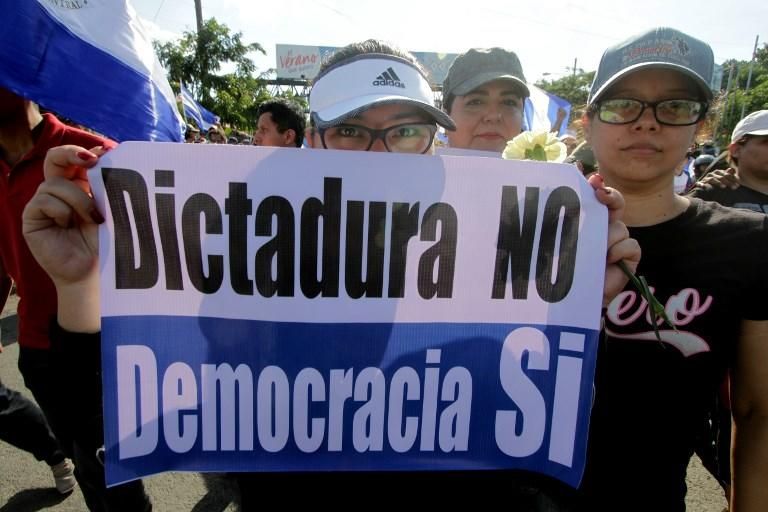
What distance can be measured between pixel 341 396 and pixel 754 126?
323 centimetres

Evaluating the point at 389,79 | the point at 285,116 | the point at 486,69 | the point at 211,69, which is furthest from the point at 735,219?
the point at 211,69

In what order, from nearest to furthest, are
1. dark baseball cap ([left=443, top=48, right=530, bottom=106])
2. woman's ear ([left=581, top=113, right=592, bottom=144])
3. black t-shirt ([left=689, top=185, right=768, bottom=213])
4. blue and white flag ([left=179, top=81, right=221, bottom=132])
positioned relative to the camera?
woman's ear ([left=581, top=113, right=592, bottom=144]) < dark baseball cap ([left=443, top=48, right=530, bottom=106]) < black t-shirt ([left=689, top=185, right=768, bottom=213]) < blue and white flag ([left=179, top=81, right=221, bottom=132])

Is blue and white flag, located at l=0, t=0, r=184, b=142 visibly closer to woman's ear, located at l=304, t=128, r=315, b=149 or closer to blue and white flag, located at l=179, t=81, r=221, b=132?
woman's ear, located at l=304, t=128, r=315, b=149

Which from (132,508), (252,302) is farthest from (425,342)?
(132,508)

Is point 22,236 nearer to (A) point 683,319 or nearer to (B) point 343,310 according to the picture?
(B) point 343,310

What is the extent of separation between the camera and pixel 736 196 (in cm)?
276

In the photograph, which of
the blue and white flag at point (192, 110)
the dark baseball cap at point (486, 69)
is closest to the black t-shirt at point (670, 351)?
the dark baseball cap at point (486, 69)

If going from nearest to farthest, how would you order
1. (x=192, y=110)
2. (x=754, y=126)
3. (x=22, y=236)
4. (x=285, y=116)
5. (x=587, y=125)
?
(x=587, y=125), (x=22, y=236), (x=754, y=126), (x=285, y=116), (x=192, y=110)

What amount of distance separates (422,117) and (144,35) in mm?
1079

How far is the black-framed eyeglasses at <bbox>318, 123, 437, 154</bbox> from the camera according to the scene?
4.02 ft

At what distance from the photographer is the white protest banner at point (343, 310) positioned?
3.34 ft

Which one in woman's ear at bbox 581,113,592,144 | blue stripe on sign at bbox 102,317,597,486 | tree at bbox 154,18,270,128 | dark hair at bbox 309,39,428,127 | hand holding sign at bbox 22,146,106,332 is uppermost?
tree at bbox 154,18,270,128

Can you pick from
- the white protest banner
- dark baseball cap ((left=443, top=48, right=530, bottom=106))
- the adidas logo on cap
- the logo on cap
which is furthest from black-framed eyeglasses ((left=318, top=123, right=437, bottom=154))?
dark baseball cap ((left=443, top=48, right=530, bottom=106))

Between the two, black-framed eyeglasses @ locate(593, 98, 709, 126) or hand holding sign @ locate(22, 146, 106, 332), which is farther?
black-framed eyeglasses @ locate(593, 98, 709, 126)
